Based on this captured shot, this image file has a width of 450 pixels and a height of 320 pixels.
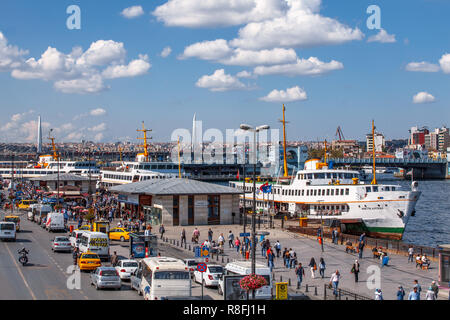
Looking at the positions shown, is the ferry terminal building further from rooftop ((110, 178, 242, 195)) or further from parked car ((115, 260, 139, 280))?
parked car ((115, 260, 139, 280))

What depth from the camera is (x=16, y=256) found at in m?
38.5

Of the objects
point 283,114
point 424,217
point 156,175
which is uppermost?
point 283,114

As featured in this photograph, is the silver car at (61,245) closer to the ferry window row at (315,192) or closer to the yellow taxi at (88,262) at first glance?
the yellow taxi at (88,262)

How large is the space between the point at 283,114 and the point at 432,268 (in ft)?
186

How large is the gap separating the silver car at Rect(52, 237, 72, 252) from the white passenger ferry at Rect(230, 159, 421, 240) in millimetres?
25547

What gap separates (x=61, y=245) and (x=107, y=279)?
14.4m

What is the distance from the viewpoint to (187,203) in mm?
59250

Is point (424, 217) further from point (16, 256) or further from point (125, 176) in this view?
point (16, 256)

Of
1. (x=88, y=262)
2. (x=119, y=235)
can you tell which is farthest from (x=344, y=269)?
(x=119, y=235)

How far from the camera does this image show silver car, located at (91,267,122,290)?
28.0 meters

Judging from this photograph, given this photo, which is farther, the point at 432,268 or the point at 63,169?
the point at 63,169
